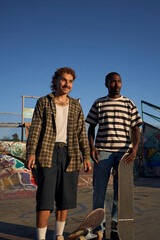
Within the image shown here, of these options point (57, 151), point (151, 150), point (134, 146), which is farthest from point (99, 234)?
point (151, 150)

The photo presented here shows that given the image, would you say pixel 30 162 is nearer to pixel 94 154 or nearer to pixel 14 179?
pixel 94 154

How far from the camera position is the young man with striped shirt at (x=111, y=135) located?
2.60 m

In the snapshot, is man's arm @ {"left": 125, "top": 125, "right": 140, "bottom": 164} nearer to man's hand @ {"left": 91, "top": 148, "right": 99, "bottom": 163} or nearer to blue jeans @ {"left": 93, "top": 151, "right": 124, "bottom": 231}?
blue jeans @ {"left": 93, "top": 151, "right": 124, "bottom": 231}

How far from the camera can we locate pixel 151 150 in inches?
445

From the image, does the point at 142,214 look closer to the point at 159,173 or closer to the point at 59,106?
the point at 59,106

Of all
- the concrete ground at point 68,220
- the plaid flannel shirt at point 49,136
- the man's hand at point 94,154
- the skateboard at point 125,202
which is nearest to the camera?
the plaid flannel shirt at point 49,136

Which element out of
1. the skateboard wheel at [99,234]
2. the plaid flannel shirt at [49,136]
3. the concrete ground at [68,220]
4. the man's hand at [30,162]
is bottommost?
the concrete ground at [68,220]

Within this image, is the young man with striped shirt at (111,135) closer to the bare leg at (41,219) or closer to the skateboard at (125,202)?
the skateboard at (125,202)

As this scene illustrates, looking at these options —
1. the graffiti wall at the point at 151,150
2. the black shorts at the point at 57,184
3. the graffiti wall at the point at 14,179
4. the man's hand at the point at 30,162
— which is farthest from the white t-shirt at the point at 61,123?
the graffiti wall at the point at 151,150

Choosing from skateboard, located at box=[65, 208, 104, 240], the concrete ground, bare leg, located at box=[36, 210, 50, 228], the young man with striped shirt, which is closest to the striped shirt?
the young man with striped shirt

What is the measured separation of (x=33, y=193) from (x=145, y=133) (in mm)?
7300

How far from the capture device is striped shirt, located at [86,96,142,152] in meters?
2.69

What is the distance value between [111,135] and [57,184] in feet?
2.81

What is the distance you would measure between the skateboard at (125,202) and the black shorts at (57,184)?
0.52m
